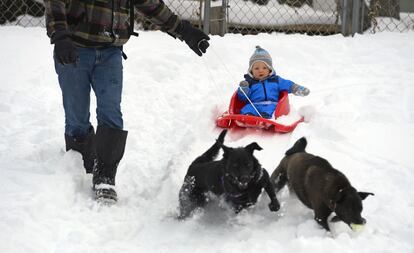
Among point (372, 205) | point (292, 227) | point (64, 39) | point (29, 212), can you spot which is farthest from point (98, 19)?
point (372, 205)

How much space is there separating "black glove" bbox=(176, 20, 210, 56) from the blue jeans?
0.50 m

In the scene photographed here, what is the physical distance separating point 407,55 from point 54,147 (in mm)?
4624

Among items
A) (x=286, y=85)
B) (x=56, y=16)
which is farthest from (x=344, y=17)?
(x=56, y=16)

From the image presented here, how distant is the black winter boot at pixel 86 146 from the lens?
12.9 feet

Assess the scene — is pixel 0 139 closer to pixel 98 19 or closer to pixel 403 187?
pixel 98 19

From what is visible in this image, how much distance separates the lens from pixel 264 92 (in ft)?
18.0

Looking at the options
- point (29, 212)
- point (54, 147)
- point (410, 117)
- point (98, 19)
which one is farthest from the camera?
point (410, 117)

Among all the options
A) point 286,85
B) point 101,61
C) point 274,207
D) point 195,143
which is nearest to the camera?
point 274,207

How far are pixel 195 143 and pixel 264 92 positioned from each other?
1060 mm

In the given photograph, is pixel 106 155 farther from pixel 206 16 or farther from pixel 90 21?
pixel 206 16

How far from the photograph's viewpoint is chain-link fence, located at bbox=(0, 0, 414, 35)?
8195mm

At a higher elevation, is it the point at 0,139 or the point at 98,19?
the point at 98,19

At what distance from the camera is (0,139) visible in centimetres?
443

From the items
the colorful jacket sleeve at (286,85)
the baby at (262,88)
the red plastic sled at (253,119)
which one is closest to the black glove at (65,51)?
the red plastic sled at (253,119)
